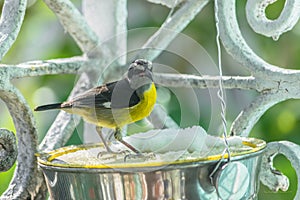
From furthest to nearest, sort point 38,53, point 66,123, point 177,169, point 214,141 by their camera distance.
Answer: point 38,53, point 66,123, point 214,141, point 177,169

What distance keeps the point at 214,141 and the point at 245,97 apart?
0.98 m

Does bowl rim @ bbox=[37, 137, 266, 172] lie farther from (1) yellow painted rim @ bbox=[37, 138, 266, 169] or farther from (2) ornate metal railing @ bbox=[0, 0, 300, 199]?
(2) ornate metal railing @ bbox=[0, 0, 300, 199]

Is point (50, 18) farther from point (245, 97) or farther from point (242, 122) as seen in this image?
point (242, 122)

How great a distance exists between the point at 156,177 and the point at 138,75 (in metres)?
0.15

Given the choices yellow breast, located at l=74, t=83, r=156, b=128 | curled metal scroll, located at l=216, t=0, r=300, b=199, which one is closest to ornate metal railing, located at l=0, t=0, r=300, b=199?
curled metal scroll, located at l=216, t=0, r=300, b=199

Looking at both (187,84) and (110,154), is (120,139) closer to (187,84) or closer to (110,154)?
(110,154)

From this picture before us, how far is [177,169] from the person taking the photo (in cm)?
62

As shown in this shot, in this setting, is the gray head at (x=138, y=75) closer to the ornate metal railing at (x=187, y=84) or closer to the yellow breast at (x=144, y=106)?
the yellow breast at (x=144, y=106)

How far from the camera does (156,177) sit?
2.06 ft

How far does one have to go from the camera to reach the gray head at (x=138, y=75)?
729mm

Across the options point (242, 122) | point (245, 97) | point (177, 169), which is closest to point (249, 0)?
point (242, 122)

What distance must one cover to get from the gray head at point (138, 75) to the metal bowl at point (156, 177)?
10 cm

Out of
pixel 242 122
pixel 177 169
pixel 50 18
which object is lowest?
pixel 177 169

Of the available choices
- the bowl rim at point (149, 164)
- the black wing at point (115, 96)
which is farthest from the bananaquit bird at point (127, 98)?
the bowl rim at point (149, 164)
